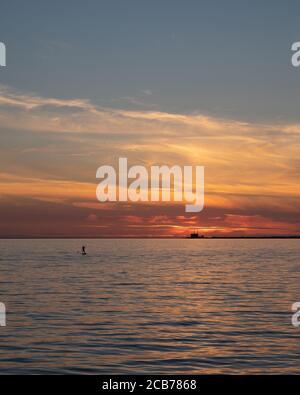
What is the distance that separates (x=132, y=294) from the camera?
53.1m

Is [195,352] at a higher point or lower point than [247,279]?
lower

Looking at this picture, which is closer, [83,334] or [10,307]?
[83,334]

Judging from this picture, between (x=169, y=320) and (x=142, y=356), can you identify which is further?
(x=169, y=320)

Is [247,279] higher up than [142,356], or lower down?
higher up

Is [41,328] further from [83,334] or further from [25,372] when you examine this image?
[25,372]

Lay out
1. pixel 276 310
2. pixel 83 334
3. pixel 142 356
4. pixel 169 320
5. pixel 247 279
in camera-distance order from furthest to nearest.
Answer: pixel 247 279 < pixel 276 310 < pixel 169 320 < pixel 83 334 < pixel 142 356

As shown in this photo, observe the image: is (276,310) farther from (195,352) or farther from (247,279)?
(247,279)

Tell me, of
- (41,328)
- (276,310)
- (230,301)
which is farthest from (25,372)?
(230,301)

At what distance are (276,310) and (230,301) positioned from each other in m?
6.56

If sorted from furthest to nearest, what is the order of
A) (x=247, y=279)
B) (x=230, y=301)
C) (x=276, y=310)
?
(x=247, y=279)
(x=230, y=301)
(x=276, y=310)

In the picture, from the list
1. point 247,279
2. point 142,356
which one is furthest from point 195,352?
point 247,279
